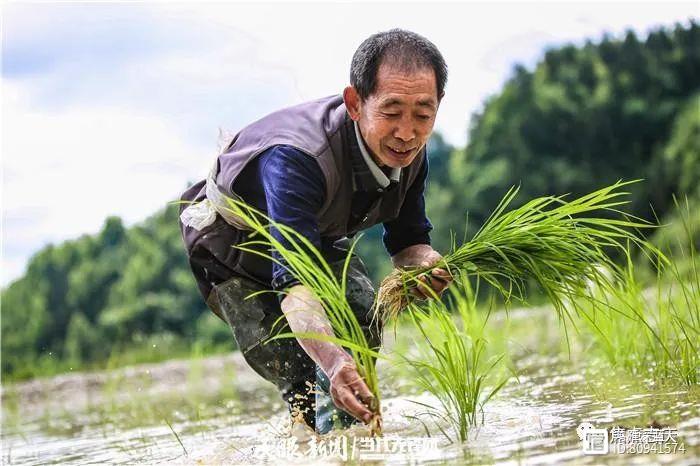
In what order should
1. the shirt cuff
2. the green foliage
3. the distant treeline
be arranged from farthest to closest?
the distant treeline → the green foliage → the shirt cuff

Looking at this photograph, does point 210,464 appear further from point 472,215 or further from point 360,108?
point 472,215

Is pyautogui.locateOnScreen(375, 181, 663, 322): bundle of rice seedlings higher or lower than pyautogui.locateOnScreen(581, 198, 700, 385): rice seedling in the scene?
higher

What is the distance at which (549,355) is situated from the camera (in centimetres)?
710

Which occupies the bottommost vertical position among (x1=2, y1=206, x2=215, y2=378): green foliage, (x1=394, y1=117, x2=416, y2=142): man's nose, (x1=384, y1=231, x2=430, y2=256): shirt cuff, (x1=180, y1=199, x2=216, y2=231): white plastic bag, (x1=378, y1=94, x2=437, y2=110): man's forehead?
(x1=2, y1=206, x2=215, y2=378): green foliage

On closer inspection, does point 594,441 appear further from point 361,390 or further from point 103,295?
point 103,295

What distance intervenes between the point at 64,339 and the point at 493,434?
27.1 metres

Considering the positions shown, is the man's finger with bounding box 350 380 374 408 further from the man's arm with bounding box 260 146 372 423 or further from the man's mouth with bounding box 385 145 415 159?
the man's mouth with bounding box 385 145 415 159

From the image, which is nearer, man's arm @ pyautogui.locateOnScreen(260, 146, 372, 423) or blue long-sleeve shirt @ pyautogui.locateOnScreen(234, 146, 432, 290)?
man's arm @ pyautogui.locateOnScreen(260, 146, 372, 423)

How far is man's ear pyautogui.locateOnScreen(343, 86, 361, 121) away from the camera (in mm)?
3373

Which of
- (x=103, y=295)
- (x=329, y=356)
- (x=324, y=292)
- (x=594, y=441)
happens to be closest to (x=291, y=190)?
(x=324, y=292)

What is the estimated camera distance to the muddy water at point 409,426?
120 inches

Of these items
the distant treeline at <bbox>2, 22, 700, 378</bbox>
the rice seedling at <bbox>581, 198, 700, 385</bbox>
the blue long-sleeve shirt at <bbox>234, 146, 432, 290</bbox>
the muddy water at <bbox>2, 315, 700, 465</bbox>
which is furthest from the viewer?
the distant treeline at <bbox>2, 22, 700, 378</bbox>

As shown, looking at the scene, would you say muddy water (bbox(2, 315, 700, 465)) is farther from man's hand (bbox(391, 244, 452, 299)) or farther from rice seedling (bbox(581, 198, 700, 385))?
man's hand (bbox(391, 244, 452, 299))
